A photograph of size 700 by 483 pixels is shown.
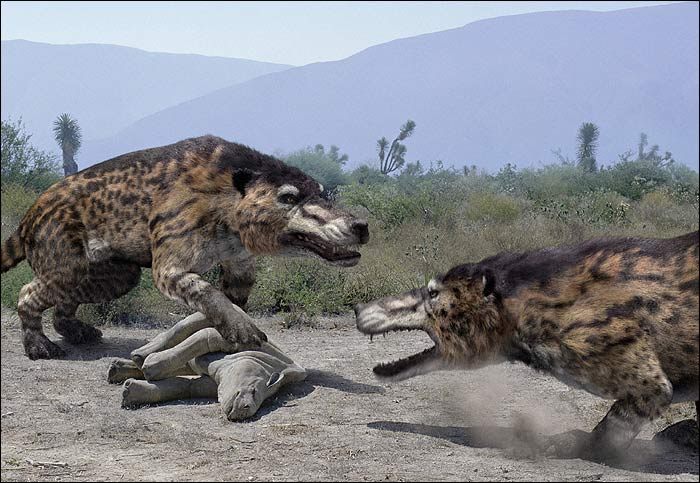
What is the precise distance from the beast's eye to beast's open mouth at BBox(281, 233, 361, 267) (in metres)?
0.29

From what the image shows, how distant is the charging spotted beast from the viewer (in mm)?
8289

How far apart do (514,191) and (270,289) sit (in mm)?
20485

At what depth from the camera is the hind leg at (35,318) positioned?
9.81m

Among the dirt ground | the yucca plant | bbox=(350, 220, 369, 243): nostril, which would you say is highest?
the yucca plant

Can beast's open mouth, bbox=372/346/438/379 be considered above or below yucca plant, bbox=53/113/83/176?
below

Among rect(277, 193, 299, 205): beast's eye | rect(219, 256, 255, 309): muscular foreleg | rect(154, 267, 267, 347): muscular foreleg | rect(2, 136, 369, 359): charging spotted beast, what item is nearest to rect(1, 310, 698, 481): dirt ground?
rect(154, 267, 267, 347): muscular foreleg

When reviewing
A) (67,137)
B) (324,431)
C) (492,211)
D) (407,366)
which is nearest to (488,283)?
(407,366)

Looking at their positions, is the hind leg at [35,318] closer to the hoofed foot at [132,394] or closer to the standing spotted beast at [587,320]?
the hoofed foot at [132,394]

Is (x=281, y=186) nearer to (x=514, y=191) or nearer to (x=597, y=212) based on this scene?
(x=597, y=212)

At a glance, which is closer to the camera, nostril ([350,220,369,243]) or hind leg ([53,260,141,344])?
nostril ([350,220,369,243])

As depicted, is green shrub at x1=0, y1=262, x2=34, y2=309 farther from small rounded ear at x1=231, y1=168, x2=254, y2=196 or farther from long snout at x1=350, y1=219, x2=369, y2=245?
long snout at x1=350, y1=219, x2=369, y2=245

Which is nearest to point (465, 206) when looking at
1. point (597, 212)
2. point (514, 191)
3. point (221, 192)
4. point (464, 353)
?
point (597, 212)

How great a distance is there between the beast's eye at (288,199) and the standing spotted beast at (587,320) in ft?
6.05

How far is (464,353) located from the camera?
6.71 m
